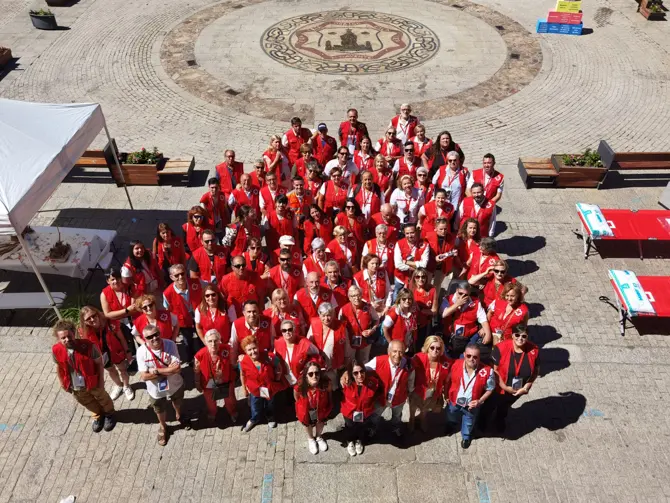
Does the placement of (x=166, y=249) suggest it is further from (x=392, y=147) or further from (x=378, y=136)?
(x=378, y=136)

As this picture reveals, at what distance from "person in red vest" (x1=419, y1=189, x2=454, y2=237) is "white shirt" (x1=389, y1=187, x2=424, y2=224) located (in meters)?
0.26

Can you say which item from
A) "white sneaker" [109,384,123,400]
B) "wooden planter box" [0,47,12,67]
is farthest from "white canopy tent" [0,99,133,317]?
"wooden planter box" [0,47,12,67]

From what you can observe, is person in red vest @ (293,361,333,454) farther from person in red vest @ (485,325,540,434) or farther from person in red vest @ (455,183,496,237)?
person in red vest @ (455,183,496,237)

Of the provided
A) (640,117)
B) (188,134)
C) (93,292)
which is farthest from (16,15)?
(640,117)

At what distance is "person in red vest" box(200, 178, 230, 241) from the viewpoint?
27.7 ft

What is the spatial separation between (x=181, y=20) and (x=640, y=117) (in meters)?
16.0

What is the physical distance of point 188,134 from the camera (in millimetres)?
13453

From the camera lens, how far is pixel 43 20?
60.3ft

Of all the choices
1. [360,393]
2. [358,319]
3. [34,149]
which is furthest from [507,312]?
[34,149]

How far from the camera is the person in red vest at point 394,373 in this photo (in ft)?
18.5

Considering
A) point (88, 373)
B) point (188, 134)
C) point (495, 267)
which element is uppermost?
point (495, 267)

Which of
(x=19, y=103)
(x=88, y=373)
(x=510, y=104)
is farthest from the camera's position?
(x=510, y=104)

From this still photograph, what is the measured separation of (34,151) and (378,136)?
27.2 ft

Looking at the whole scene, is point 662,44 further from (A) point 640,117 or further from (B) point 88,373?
(B) point 88,373
